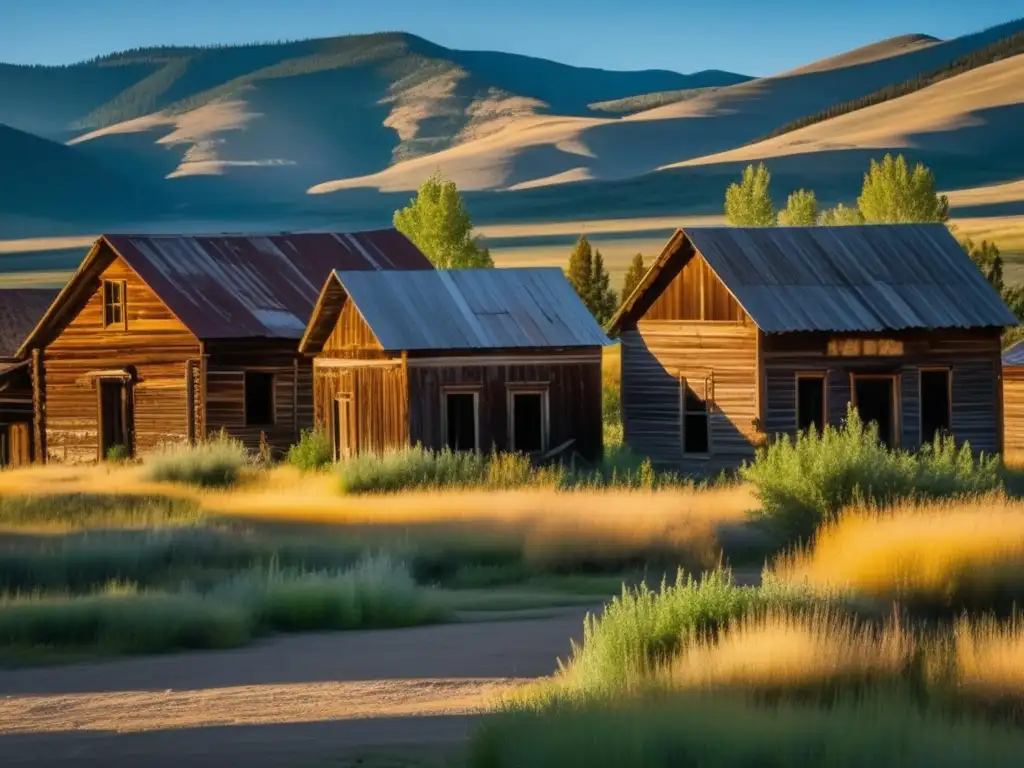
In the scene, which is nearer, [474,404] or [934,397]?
[474,404]

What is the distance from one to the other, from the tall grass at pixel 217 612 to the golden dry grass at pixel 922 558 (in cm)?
351

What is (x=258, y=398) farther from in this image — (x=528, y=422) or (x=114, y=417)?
(x=528, y=422)

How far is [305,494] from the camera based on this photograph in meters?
32.8

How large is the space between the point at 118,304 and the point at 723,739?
32.7 m

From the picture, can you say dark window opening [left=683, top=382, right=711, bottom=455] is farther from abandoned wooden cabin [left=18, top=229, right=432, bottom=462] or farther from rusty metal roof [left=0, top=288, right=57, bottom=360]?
rusty metal roof [left=0, top=288, right=57, bottom=360]

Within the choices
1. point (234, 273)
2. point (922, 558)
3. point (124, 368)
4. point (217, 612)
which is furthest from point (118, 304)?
point (922, 558)

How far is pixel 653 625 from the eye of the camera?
1515cm

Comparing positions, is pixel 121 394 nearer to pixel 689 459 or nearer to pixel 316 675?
pixel 689 459

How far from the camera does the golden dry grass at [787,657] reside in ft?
45.1

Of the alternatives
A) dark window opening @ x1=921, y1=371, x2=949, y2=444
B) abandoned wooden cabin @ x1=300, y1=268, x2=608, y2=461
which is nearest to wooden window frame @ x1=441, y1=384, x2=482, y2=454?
abandoned wooden cabin @ x1=300, y1=268, x2=608, y2=461

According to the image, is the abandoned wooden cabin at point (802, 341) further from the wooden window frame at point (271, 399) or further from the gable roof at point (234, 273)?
the gable roof at point (234, 273)

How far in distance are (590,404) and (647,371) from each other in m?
1.41

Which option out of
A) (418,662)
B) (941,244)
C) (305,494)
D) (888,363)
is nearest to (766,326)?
(888,363)

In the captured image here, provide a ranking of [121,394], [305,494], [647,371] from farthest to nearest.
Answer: [121,394], [647,371], [305,494]
